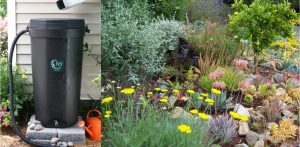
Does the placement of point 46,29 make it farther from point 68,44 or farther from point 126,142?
point 126,142

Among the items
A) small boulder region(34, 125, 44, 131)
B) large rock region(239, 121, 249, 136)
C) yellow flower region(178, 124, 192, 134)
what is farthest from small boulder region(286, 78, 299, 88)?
small boulder region(34, 125, 44, 131)

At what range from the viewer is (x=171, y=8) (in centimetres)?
209

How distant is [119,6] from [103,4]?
7 centimetres

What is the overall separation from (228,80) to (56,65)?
53.6 inches

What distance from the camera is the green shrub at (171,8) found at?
2.08 meters

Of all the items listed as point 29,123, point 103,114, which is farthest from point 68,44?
point 103,114

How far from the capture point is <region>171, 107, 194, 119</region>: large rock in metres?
2.04

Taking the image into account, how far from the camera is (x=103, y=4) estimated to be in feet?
6.72

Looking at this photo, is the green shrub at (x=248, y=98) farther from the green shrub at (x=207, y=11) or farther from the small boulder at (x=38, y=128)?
the small boulder at (x=38, y=128)

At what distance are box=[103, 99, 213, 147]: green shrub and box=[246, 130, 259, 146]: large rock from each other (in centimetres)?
25

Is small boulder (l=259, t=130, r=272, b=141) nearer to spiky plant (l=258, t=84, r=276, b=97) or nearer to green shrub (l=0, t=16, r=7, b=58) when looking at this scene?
spiky plant (l=258, t=84, r=276, b=97)

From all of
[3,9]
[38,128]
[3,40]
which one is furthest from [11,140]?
[3,9]

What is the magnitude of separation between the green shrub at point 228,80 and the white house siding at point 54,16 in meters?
1.32

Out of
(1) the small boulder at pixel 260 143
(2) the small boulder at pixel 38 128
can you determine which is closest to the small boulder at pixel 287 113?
(1) the small boulder at pixel 260 143
